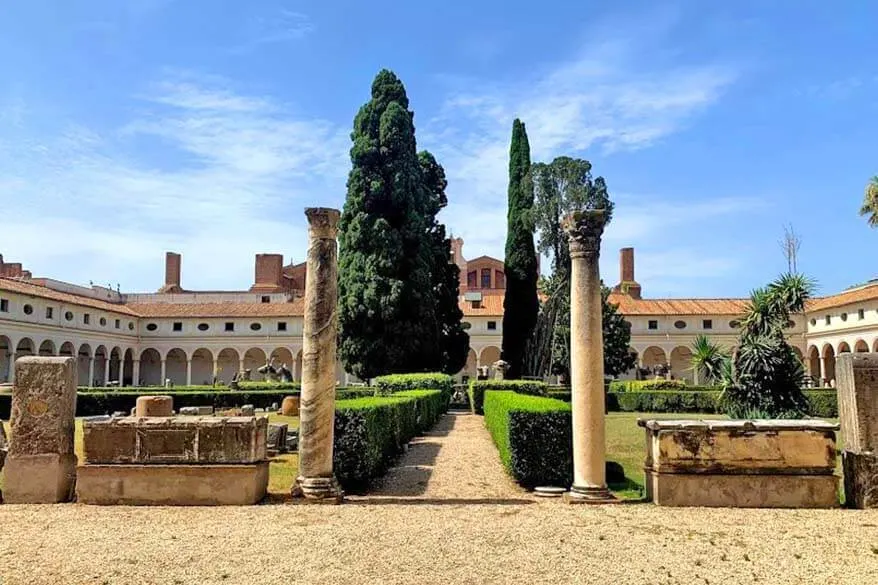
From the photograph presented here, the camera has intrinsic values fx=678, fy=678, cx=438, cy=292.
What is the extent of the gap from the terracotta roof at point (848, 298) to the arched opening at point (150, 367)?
48.2 meters

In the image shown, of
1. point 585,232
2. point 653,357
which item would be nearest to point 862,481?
Answer: point 585,232

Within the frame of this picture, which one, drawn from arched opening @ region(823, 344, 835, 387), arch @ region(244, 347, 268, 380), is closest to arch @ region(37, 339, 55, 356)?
arch @ region(244, 347, 268, 380)

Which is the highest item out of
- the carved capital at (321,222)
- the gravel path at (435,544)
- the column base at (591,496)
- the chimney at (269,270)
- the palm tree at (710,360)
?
the chimney at (269,270)

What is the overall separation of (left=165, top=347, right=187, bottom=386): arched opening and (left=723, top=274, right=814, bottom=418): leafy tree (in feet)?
161

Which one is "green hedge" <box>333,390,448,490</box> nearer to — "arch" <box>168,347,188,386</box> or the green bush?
the green bush

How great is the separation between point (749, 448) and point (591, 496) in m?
1.94

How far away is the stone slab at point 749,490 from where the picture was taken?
797cm

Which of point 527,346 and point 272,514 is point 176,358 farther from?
point 272,514

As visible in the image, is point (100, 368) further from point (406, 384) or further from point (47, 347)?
point (406, 384)

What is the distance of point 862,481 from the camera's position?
802cm

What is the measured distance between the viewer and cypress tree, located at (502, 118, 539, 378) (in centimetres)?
3544

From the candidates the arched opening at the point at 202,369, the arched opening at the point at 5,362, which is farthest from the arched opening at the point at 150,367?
the arched opening at the point at 5,362

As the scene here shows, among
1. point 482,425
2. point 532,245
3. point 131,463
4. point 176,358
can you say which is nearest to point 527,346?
point 532,245

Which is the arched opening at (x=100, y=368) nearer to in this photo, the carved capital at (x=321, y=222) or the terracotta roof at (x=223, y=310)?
the terracotta roof at (x=223, y=310)
